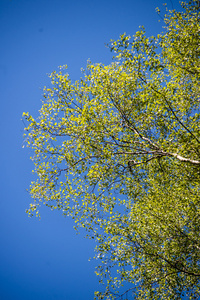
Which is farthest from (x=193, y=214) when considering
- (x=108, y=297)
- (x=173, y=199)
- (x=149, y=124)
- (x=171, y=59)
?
(x=171, y=59)

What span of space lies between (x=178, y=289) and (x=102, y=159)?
826cm

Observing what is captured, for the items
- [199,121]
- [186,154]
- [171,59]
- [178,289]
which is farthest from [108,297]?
[171,59]

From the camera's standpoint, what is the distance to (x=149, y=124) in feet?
39.4

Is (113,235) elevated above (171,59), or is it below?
below

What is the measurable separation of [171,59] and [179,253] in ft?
37.9

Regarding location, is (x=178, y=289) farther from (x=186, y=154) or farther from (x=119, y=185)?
(x=186, y=154)

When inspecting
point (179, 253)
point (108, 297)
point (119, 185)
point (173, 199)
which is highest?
point (119, 185)

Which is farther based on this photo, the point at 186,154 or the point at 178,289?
the point at 178,289

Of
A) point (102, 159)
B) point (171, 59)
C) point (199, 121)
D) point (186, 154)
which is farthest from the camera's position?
point (171, 59)

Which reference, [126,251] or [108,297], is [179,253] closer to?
[126,251]

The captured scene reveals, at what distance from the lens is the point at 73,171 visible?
40.8ft

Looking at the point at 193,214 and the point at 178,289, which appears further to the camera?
the point at 193,214

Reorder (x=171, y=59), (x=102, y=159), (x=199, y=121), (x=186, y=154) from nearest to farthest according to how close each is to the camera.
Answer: (x=186, y=154) < (x=102, y=159) < (x=199, y=121) < (x=171, y=59)

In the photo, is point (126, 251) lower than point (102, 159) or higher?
lower
